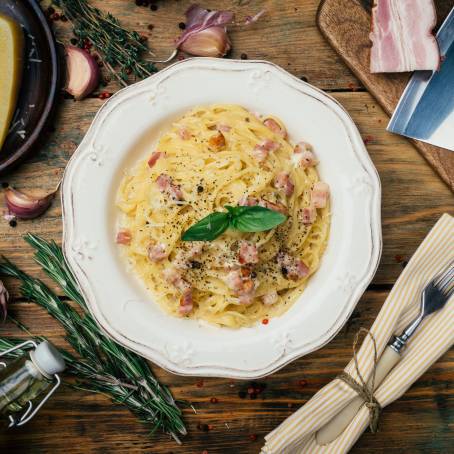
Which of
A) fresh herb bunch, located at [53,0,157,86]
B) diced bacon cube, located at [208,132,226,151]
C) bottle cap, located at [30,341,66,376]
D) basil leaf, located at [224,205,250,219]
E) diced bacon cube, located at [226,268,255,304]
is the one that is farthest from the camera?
fresh herb bunch, located at [53,0,157,86]

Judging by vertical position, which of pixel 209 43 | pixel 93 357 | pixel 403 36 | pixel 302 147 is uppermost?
pixel 403 36

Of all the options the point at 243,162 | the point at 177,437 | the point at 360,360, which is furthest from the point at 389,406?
the point at 243,162

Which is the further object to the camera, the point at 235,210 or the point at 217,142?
the point at 217,142

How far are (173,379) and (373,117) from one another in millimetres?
1959

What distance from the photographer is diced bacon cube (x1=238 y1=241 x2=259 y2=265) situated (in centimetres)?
272

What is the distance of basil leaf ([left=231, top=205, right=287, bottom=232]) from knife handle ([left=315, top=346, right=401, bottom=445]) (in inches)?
41.4

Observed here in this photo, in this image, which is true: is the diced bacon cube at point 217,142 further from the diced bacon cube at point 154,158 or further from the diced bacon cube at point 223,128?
the diced bacon cube at point 154,158

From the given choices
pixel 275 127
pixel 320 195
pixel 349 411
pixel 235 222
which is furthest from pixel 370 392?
pixel 275 127

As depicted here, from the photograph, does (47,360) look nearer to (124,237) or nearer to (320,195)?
(124,237)

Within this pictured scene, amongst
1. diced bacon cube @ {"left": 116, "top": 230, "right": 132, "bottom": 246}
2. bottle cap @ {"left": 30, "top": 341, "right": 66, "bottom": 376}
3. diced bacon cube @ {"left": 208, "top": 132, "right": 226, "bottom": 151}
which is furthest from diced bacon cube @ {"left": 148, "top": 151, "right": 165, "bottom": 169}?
bottle cap @ {"left": 30, "top": 341, "right": 66, "bottom": 376}

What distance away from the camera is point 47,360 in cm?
252

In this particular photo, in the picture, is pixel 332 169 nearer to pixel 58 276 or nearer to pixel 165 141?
pixel 165 141

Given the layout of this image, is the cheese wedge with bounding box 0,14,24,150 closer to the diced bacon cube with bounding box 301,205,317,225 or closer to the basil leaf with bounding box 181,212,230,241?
the basil leaf with bounding box 181,212,230,241

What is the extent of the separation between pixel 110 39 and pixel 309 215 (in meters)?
1.54
